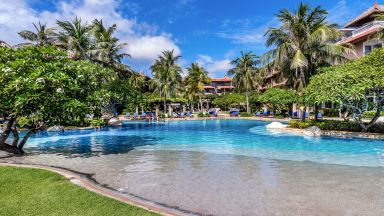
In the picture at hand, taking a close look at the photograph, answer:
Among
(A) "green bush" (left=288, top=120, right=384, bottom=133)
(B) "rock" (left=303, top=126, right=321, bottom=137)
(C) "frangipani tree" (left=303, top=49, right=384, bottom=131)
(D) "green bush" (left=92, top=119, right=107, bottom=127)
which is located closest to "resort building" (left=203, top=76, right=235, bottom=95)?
(D) "green bush" (left=92, top=119, right=107, bottom=127)

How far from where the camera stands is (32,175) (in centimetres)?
749

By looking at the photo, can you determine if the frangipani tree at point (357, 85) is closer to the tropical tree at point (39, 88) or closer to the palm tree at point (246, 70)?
the tropical tree at point (39, 88)

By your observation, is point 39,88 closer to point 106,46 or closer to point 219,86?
point 106,46

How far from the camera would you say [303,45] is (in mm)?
24062

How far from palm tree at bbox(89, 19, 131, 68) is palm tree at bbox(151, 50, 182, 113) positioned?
10657 mm

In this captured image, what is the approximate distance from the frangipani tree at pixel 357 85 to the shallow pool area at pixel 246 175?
3.07 meters

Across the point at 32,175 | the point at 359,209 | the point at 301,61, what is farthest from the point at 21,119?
the point at 301,61

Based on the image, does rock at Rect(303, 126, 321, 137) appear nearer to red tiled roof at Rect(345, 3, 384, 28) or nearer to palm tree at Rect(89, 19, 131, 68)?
red tiled roof at Rect(345, 3, 384, 28)

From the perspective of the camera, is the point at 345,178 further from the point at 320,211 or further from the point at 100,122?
the point at 100,122

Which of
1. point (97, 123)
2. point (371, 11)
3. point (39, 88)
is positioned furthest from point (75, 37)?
point (371, 11)

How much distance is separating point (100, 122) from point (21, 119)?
15139 mm

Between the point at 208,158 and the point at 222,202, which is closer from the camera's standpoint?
the point at 222,202

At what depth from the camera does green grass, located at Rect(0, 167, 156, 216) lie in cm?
482

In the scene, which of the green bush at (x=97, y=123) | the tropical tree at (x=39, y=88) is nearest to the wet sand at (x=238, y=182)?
the tropical tree at (x=39, y=88)
